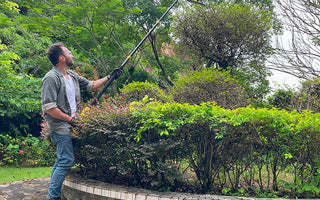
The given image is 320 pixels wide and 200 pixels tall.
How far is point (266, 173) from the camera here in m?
3.78

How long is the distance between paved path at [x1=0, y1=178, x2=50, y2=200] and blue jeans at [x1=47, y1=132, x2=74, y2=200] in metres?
0.95

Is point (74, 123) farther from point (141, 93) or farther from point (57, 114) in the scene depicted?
point (141, 93)

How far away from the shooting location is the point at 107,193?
137 inches

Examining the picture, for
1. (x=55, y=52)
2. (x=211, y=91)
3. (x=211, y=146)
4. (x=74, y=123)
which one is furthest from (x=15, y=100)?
(x=211, y=146)

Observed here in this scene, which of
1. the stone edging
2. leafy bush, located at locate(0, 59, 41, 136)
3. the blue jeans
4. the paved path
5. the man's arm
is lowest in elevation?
the paved path

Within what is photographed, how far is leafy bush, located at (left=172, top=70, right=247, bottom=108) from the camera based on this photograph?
6.46m

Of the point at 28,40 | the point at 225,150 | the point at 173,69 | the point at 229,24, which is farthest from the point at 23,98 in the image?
the point at 173,69

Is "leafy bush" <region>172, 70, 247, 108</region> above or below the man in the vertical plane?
above

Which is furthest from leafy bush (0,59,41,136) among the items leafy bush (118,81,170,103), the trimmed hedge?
the trimmed hedge

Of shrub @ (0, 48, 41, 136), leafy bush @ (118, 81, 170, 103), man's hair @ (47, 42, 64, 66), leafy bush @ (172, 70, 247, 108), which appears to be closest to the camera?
man's hair @ (47, 42, 64, 66)

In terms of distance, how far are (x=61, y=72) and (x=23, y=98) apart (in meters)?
5.62

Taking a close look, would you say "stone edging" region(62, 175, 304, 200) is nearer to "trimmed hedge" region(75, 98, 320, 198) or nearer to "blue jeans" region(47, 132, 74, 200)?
"trimmed hedge" region(75, 98, 320, 198)

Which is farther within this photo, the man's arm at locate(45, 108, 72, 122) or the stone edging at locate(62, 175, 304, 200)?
the man's arm at locate(45, 108, 72, 122)

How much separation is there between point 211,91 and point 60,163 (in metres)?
4.01
